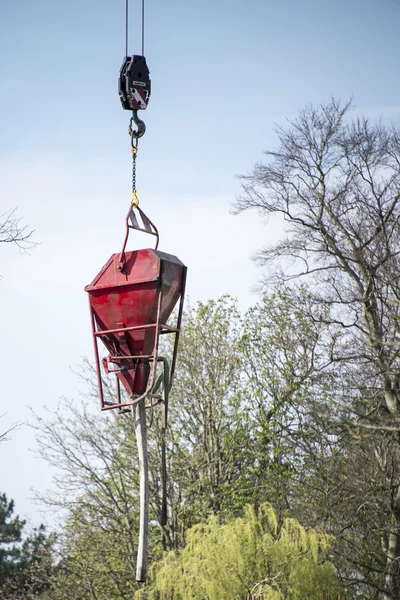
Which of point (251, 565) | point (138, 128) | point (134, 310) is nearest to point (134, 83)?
point (138, 128)

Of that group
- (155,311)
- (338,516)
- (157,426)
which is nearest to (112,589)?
(157,426)

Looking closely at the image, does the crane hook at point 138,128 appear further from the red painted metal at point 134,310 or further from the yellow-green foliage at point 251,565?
the yellow-green foliage at point 251,565

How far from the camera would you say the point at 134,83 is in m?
5.21

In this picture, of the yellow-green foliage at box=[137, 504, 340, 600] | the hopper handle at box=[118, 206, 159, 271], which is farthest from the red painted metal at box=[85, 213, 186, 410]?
the yellow-green foliage at box=[137, 504, 340, 600]

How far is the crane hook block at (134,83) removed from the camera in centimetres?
520

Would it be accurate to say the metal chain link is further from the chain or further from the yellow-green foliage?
the yellow-green foliage

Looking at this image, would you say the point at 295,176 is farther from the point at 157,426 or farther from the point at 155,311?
the point at 155,311

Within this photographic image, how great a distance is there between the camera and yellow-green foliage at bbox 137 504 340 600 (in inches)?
586

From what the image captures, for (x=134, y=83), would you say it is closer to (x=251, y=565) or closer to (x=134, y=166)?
(x=134, y=166)

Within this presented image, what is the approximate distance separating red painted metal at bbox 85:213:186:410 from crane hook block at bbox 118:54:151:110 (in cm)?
88

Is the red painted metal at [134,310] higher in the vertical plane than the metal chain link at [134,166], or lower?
lower

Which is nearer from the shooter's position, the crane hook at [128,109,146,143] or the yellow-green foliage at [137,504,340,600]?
the crane hook at [128,109,146,143]

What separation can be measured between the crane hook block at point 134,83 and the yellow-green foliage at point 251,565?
10824mm

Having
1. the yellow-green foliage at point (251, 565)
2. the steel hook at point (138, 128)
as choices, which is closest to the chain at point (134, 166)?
the steel hook at point (138, 128)
